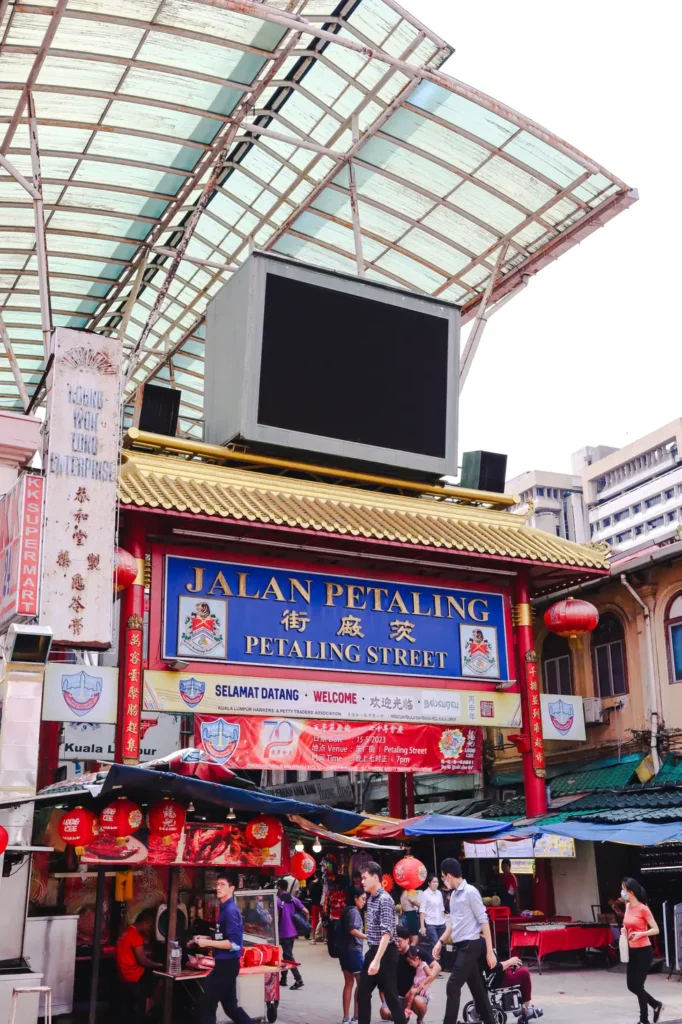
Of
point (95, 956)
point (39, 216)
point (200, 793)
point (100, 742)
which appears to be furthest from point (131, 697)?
point (39, 216)

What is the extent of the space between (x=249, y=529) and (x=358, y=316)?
5.21 m

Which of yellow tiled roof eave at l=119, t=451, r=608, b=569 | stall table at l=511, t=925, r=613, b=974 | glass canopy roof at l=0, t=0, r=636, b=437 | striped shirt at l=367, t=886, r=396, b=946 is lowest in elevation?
stall table at l=511, t=925, r=613, b=974

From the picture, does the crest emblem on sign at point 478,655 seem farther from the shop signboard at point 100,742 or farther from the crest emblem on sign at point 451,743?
the shop signboard at point 100,742

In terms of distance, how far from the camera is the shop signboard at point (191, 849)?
11125 mm

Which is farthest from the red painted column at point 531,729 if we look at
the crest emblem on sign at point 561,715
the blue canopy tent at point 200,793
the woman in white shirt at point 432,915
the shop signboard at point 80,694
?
the blue canopy tent at point 200,793

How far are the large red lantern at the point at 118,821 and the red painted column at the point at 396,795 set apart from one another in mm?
11671

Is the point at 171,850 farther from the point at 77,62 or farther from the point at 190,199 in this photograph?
the point at 190,199

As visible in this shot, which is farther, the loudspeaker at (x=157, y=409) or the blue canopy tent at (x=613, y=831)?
the loudspeaker at (x=157, y=409)

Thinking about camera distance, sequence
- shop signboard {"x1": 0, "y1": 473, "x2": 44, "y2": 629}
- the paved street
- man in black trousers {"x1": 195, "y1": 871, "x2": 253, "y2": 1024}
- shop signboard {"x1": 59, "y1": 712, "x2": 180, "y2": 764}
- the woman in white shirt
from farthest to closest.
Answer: shop signboard {"x1": 59, "y1": 712, "x2": 180, "y2": 764} → the woman in white shirt → the paved street → shop signboard {"x1": 0, "y1": 473, "x2": 44, "y2": 629} → man in black trousers {"x1": 195, "y1": 871, "x2": 253, "y2": 1024}

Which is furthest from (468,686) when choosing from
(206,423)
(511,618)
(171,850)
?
(171,850)

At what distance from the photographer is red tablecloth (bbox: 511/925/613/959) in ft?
55.3

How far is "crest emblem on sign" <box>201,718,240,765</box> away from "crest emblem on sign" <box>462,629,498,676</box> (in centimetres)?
465

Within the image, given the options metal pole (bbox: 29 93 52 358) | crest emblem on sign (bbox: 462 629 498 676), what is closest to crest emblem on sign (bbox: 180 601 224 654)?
crest emblem on sign (bbox: 462 629 498 676)

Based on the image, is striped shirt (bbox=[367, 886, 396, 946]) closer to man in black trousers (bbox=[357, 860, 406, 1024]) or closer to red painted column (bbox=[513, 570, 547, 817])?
man in black trousers (bbox=[357, 860, 406, 1024])
